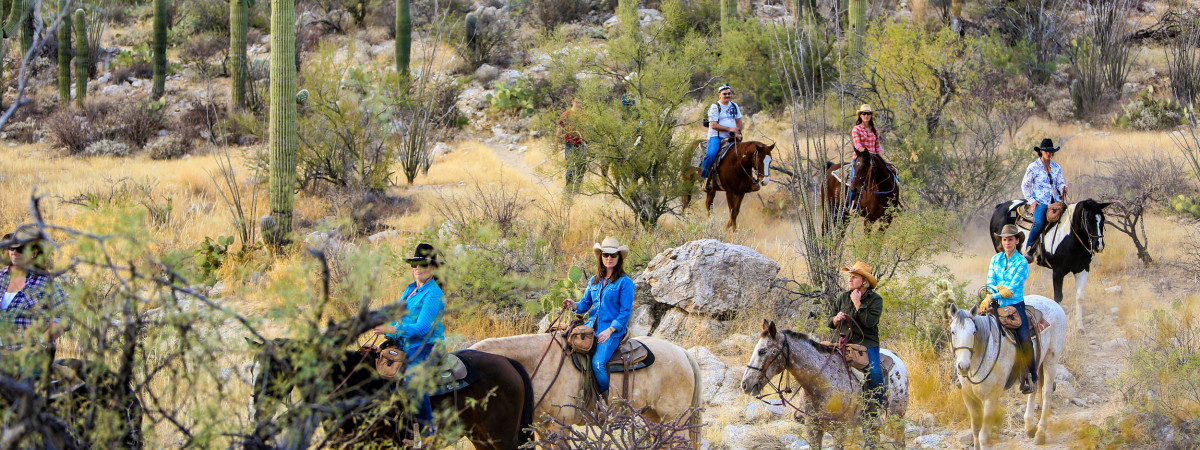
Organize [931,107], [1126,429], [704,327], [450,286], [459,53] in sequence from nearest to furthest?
[450,286] < [1126,429] < [704,327] < [931,107] < [459,53]

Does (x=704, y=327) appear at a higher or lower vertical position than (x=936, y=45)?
lower

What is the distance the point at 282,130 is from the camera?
12891mm

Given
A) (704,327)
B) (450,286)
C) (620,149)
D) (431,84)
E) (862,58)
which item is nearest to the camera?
(450,286)

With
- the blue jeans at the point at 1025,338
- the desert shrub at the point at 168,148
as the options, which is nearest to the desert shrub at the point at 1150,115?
the blue jeans at the point at 1025,338

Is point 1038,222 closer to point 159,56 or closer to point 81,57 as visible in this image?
point 159,56

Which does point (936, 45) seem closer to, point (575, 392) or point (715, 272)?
point (715, 272)

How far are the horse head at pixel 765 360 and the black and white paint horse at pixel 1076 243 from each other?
5.96 m

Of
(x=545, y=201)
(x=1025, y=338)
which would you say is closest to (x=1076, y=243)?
(x=1025, y=338)

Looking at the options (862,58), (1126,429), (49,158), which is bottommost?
(49,158)

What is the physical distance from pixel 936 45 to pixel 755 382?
14.1 meters

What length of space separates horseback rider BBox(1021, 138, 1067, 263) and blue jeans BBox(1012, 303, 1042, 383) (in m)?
3.82

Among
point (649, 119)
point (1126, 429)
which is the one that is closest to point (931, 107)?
point (649, 119)

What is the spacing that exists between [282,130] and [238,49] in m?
8.83

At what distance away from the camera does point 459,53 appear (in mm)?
30578
